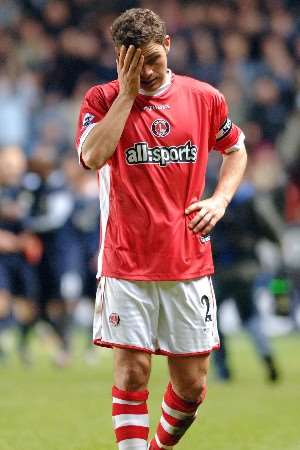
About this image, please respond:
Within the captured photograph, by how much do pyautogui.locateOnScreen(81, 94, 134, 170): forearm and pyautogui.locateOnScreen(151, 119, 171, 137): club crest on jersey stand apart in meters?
0.26

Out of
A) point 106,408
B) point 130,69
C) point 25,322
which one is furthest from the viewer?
point 25,322

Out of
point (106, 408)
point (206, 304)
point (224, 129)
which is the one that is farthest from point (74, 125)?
point (206, 304)

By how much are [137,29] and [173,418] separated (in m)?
1.89

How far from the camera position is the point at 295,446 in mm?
7465

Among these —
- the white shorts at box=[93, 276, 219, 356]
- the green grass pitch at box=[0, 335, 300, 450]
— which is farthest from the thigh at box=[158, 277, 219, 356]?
the green grass pitch at box=[0, 335, 300, 450]

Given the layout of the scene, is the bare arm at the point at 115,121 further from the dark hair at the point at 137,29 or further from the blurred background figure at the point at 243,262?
the blurred background figure at the point at 243,262

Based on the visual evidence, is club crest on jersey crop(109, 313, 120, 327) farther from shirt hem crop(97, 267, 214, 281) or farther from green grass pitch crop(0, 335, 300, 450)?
green grass pitch crop(0, 335, 300, 450)

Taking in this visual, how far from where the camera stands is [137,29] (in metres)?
5.54

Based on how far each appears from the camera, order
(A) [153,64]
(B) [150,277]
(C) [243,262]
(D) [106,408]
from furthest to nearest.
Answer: (C) [243,262] → (D) [106,408] → (B) [150,277] → (A) [153,64]

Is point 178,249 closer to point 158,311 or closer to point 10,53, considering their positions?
point 158,311

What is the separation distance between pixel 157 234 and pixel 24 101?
14.1 metres

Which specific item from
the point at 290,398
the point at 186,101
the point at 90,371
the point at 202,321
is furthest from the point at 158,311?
the point at 90,371

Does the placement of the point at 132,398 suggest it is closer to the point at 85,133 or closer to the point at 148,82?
the point at 85,133

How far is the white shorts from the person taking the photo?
5746 mm
